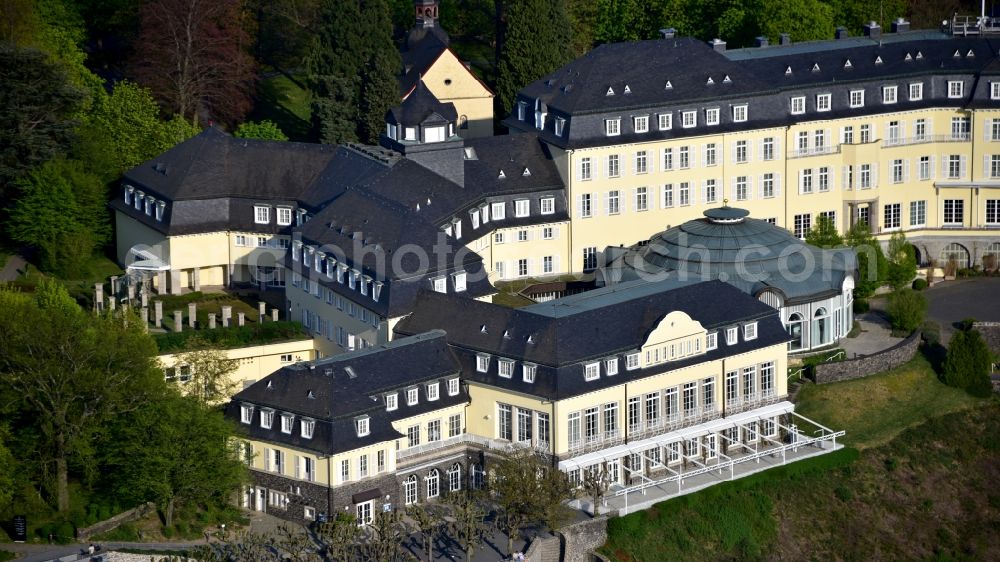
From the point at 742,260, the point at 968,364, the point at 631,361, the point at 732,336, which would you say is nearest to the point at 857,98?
the point at 742,260

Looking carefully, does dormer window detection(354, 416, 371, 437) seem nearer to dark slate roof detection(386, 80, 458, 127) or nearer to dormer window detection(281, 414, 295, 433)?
dormer window detection(281, 414, 295, 433)

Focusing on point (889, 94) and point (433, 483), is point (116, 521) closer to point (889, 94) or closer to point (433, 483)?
point (433, 483)

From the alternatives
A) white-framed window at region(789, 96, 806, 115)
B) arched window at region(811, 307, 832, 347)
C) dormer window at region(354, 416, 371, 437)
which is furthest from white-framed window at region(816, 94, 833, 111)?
dormer window at region(354, 416, 371, 437)

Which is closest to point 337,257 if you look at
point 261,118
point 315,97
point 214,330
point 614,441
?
point 214,330

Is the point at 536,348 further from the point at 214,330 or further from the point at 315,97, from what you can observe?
the point at 315,97

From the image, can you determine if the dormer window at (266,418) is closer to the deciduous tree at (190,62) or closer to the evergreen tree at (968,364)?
the evergreen tree at (968,364)

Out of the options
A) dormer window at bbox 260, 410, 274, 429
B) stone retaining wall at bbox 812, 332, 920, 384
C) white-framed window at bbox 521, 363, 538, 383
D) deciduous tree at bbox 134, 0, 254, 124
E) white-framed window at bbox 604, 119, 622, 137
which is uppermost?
deciduous tree at bbox 134, 0, 254, 124

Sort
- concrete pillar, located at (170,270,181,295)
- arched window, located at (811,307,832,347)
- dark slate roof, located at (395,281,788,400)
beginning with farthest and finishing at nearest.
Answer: concrete pillar, located at (170,270,181,295)
arched window, located at (811,307,832,347)
dark slate roof, located at (395,281,788,400)

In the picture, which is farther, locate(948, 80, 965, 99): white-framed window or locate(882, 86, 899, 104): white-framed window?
locate(948, 80, 965, 99): white-framed window
